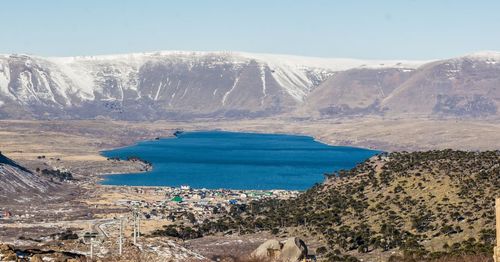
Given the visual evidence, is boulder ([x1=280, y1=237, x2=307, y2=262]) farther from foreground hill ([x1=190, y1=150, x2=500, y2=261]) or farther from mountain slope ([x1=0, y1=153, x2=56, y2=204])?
mountain slope ([x1=0, y1=153, x2=56, y2=204])

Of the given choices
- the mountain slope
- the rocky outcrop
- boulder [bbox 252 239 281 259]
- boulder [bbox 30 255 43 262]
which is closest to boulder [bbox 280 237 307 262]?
the rocky outcrop

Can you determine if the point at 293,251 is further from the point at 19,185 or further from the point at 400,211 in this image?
the point at 19,185

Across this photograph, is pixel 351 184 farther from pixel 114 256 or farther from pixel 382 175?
pixel 114 256

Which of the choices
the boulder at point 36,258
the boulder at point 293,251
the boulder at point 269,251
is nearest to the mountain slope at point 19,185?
the boulder at point 293,251

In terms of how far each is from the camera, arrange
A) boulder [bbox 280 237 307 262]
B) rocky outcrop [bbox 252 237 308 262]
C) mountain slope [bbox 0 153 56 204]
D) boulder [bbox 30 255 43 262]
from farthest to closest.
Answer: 1. mountain slope [bbox 0 153 56 204]
2. boulder [bbox 280 237 307 262]
3. rocky outcrop [bbox 252 237 308 262]
4. boulder [bbox 30 255 43 262]

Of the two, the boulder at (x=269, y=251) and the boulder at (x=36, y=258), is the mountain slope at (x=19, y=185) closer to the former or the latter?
the boulder at (x=269, y=251)

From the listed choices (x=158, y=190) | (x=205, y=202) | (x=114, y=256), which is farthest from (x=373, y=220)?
(x=158, y=190)

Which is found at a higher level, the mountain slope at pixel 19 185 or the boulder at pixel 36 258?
the boulder at pixel 36 258
